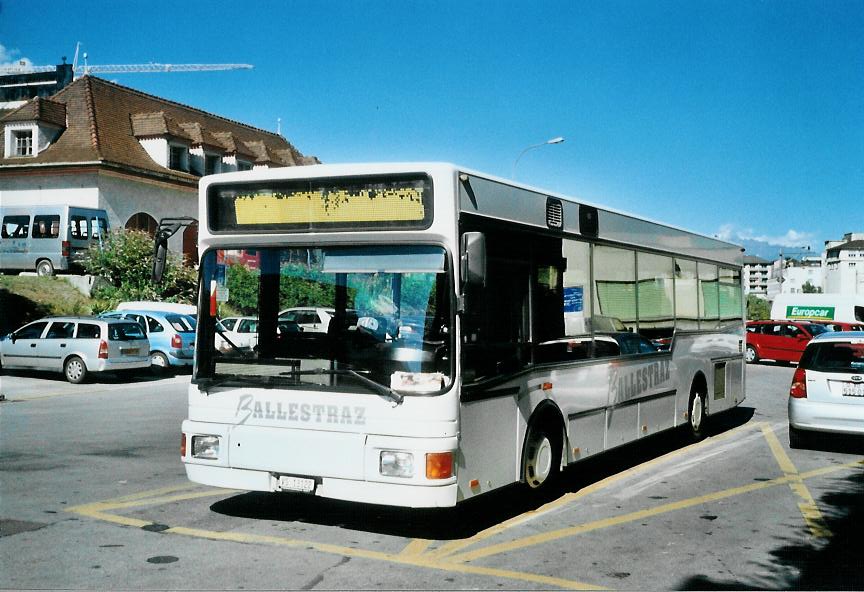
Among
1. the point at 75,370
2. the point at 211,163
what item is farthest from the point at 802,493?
the point at 211,163

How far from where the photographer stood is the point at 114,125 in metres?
39.2

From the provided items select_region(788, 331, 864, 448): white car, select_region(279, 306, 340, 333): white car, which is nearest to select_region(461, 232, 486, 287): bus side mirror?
select_region(279, 306, 340, 333): white car

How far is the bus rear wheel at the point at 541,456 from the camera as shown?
762cm

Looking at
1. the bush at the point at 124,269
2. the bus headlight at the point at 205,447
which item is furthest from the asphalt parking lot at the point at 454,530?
the bush at the point at 124,269

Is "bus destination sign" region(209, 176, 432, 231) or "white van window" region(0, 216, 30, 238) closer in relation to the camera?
"bus destination sign" region(209, 176, 432, 231)

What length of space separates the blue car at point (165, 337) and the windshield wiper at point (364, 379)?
56.4 feet

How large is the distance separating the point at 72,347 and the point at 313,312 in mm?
15695

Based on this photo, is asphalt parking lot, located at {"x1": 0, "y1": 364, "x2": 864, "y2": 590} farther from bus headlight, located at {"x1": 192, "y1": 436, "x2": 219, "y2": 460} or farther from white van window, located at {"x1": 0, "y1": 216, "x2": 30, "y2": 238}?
white van window, located at {"x1": 0, "y1": 216, "x2": 30, "y2": 238}

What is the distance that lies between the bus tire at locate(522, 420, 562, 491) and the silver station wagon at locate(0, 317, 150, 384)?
14917mm

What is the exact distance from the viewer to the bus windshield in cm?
636

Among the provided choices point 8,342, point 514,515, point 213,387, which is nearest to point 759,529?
point 514,515

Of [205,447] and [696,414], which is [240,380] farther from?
[696,414]

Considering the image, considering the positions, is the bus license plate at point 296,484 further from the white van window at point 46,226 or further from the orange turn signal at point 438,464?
the white van window at point 46,226

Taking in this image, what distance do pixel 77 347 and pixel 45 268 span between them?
13787mm
